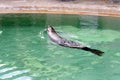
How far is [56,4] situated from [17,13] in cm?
262

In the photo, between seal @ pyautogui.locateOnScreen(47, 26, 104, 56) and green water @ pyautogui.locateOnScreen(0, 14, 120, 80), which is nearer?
green water @ pyautogui.locateOnScreen(0, 14, 120, 80)

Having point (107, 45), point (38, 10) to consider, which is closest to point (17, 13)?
point (38, 10)

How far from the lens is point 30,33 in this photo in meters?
15.2

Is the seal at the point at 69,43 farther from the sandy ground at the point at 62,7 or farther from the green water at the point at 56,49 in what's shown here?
the sandy ground at the point at 62,7

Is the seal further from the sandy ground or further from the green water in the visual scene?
the sandy ground

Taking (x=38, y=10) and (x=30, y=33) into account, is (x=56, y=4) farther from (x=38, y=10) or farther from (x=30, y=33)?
(x=30, y=33)

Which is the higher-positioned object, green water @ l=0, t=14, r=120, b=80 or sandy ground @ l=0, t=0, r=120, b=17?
sandy ground @ l=0, t=0, r=120, b=17

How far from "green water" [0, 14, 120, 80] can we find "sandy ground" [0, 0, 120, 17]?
0.75m

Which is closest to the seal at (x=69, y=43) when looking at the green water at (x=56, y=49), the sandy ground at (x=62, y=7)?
the green water at (x=56, y=49)

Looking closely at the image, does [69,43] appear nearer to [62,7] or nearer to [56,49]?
[56,49]

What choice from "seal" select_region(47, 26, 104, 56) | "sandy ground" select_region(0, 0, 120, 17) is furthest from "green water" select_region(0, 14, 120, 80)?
"sandy ground" select_region(0, 0, 120, 17)

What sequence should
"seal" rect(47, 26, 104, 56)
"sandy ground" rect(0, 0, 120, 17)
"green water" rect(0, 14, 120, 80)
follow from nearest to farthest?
"green water" rect(0, 14, 120, 80), "seal" rect(47, 26, 104, 56), "sandy ground" rect(0, 0, 120, 17)

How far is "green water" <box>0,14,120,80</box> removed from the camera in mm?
10422

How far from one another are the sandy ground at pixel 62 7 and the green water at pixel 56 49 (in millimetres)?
754
